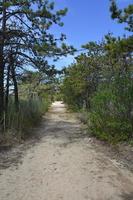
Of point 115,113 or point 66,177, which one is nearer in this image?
point 66,177

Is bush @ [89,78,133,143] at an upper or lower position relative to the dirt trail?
upper

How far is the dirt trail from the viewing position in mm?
6316

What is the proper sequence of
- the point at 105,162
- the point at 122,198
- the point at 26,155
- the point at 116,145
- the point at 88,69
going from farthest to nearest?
the point at 88,69
the point at 116,145
the point at 26,155
the point at 105,162
the point at 122,198

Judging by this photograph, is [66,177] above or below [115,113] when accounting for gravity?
below

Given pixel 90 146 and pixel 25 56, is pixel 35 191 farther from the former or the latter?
pixel 25 56

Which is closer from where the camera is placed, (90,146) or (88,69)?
(90,146)

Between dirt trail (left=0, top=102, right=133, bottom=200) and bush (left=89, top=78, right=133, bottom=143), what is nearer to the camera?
dirt trail (left=0, top=102, right=133, bottom=200)

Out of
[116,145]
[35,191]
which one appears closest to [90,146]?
[116,145]

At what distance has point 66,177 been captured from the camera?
293 inches

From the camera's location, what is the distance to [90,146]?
11367 mm

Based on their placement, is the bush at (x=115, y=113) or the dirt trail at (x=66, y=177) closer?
the dirt trail at (x=66, y=177)

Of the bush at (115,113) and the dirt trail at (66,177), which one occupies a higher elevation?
the bush at (115,113)

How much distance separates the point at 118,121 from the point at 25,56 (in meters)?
6.09

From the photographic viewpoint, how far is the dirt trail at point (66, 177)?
6.32 metres
